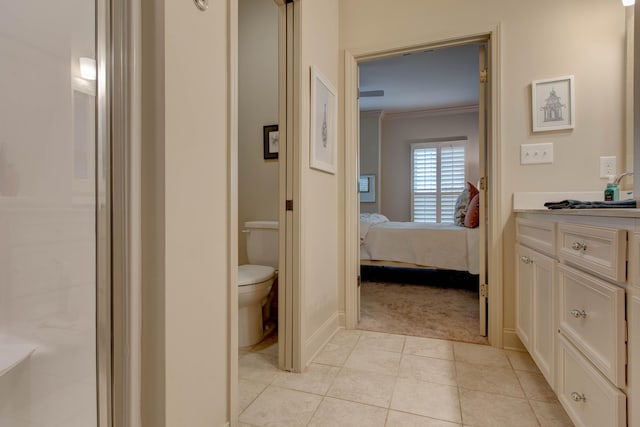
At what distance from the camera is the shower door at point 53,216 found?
68 centimetres

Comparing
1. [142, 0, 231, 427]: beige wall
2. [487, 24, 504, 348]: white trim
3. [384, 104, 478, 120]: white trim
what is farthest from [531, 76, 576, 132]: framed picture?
[384, 104, 478, 120]: white trim

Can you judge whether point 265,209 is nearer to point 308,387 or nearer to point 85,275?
point 308,387

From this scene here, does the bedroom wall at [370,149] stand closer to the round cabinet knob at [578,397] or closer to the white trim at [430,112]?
the white trim at [430,112]

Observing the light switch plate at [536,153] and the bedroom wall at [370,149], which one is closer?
the light switch plate at [536,153]

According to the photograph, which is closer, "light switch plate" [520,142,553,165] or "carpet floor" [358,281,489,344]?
"light switch plate" [520,142,553,165]

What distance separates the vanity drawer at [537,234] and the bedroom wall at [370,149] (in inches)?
170

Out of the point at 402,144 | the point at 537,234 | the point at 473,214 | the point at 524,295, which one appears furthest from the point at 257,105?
the point at 402,144

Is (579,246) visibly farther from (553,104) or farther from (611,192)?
(553,104)

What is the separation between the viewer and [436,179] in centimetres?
614

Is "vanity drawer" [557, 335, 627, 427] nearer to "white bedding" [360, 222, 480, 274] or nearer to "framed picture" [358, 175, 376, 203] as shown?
"white bedding" [360, 222, 480, 274]

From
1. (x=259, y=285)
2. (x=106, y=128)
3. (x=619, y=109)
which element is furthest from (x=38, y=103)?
(x=619, y=109)

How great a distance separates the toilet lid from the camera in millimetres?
1999

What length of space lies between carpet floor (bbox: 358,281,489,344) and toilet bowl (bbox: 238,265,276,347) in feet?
2.64

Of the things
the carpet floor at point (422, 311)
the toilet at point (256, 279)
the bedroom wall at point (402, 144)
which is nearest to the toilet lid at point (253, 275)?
the toilet at point (256, 279)
